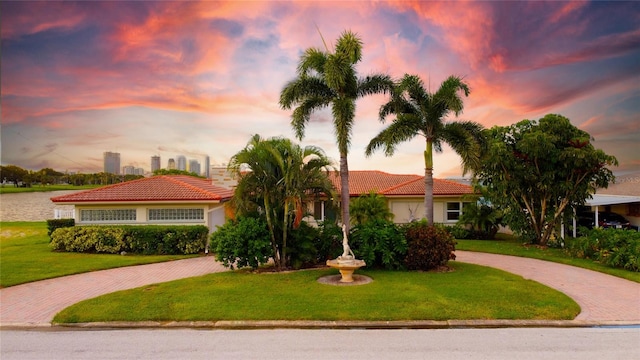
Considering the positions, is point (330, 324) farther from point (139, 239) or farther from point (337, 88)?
point (139, 239)

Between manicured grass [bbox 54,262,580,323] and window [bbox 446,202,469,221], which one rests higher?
window [bbox 446,202,469,221]

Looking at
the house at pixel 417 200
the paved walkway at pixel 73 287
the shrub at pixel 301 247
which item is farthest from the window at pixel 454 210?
the paved walkway at pixel 73 287

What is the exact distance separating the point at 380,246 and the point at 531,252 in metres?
8.96

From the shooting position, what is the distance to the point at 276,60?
1838 cm

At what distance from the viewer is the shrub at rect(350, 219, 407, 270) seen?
13312mm

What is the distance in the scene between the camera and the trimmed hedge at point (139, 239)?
1728cm

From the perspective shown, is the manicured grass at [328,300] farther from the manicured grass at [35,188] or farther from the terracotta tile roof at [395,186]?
the manicured grass at [35,188]

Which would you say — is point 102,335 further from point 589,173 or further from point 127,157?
point 127,157

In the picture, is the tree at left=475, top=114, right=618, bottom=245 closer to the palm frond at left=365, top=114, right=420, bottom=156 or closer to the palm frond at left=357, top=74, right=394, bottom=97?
the palm frond at left=365, top=114, right=420, bottom=156

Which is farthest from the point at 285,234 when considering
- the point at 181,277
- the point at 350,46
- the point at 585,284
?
the point at 585,284

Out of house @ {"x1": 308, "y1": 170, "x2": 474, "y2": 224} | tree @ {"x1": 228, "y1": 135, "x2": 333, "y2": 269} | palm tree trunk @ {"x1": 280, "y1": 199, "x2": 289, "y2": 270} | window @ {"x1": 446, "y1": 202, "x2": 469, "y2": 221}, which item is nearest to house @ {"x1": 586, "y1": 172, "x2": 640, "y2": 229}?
window @ {"x1": 446, "y1": 202, "x2": 469, "y2": 221}

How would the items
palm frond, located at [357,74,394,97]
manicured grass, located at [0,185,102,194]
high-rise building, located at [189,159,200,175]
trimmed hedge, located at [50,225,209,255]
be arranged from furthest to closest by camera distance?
high-rise building, located at [189,159,200,175] < manicured grass, located at [0,185,102,194] < trimmed hedge, located at [50,225,209,255] < palm frond, located at [357,74,394,97]

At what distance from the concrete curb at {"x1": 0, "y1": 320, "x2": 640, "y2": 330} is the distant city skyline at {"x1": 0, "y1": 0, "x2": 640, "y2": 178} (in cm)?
708

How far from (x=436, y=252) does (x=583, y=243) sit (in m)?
7.61
